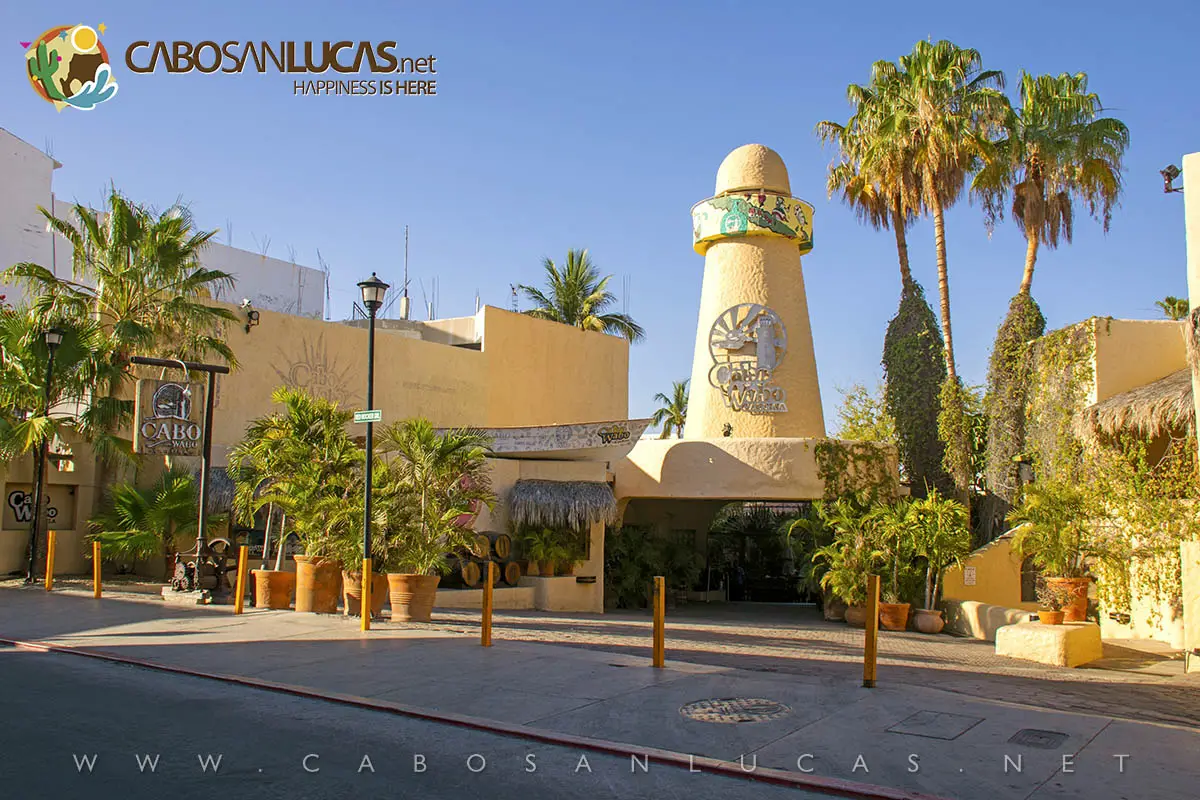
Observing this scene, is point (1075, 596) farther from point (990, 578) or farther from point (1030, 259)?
point (1030, 259)

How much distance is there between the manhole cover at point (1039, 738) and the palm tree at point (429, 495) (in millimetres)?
8696

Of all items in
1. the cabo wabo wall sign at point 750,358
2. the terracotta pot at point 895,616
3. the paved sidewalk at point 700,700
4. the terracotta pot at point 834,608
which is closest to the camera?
the paved sidewalk at point 700,700

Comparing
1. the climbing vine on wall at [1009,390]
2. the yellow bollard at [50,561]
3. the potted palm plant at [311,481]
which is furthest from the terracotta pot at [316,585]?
the climbing vine on wall at [1009,390]

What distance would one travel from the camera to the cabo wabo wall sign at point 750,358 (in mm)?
22766

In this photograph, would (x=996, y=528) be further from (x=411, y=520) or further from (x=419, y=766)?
(x=419, y=766)

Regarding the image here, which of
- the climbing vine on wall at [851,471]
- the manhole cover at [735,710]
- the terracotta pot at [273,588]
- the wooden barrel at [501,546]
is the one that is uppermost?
A: the climbing vine on wall at [851,471]

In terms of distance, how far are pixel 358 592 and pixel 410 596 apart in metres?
0.81

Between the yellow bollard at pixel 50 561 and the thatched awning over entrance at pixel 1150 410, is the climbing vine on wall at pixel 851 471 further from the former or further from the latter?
the yellow bollard at pixel 50 561

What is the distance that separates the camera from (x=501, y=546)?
19.5m

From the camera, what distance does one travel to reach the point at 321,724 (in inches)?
317

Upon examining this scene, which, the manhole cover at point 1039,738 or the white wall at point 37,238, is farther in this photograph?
the white wall at point 37,238

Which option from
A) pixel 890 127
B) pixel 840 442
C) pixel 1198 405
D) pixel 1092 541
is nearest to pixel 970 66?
pixel 890 127

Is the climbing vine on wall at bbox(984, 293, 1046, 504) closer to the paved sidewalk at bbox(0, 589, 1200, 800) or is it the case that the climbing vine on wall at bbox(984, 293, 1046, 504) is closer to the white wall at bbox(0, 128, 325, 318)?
the paved sidewalk at bbox(0, 589, 1200, 800)

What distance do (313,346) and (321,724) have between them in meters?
16.5
